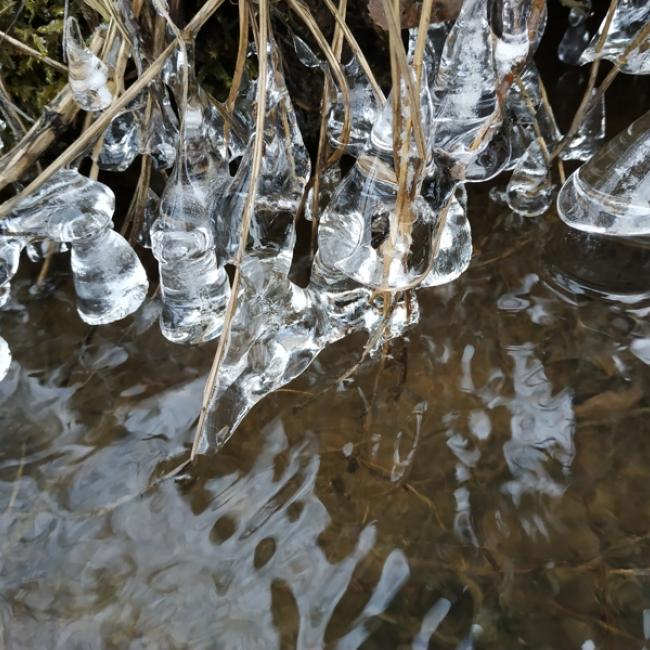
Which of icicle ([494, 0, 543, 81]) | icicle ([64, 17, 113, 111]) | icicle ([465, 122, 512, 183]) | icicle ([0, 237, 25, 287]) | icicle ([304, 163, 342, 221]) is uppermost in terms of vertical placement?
icicle ([64, 17, 113, 111])

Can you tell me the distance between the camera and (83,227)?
52.0 inches

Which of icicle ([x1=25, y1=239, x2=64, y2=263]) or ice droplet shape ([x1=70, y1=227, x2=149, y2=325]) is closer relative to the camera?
ice droplet shape ([x1=70, y1=227, x2=149, y2=325])

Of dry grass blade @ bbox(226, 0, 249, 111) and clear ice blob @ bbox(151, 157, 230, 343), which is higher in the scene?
dry grass blade @ bbox(226, 0, 249, 111)

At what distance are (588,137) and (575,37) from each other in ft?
1.49

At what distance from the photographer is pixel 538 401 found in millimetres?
1465

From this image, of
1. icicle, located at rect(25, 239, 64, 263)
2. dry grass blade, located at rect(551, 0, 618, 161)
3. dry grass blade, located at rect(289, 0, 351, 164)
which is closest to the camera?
dry grass blade, located at rect(289, 0, 351, 164)

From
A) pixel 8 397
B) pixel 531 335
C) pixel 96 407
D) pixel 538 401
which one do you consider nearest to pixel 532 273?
pixel 531 335

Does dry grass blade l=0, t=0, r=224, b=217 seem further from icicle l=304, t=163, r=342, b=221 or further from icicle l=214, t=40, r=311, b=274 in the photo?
icicle l=304, t=163, r=342, b=221

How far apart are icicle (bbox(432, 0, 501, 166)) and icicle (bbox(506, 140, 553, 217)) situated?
458 mm

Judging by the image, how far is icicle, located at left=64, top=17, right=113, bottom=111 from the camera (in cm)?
122

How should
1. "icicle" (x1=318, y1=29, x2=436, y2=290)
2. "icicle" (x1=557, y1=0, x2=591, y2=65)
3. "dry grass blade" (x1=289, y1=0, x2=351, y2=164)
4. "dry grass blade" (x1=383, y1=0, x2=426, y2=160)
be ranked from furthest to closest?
"icicle" (x1=557, y1=0, x2=591, y2=65) → "dry grass blade" (x1=289, y1=0, x2=351, y2=164) → "icicle" (x1=318, y1=29, x2=436, y2=290) → "dry grass blade" (x1=383, y1=0, x2=426, y2=160)

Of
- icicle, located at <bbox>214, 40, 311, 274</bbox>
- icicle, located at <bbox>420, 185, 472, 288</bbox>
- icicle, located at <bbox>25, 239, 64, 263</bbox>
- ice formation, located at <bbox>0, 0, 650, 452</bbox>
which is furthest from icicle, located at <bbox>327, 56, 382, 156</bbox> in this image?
icicle, located at <bbox>25, 239, 64, 263</bbox>

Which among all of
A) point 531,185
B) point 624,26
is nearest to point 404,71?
point 624,26

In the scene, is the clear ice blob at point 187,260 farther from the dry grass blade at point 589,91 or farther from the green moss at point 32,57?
the dry grass blade at point 589,91
